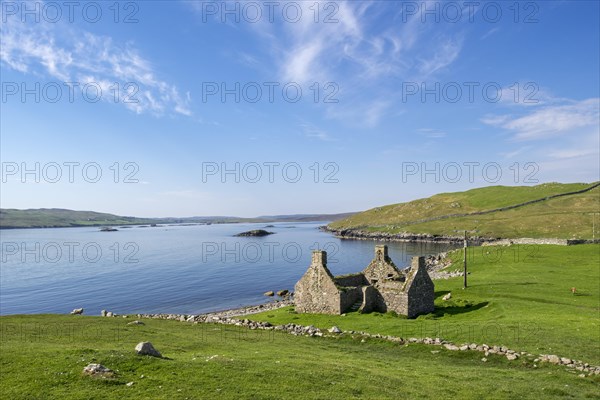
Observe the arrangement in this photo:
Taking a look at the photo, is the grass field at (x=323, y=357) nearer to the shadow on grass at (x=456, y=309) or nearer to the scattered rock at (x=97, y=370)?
the shadow on grass at (x=456, y=309)

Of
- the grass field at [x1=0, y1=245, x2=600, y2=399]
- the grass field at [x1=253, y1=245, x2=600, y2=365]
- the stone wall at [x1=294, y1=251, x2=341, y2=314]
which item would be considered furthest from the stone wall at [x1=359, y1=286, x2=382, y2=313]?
the stone wall at [x1=294, y1=251, x2=341, y2=314]

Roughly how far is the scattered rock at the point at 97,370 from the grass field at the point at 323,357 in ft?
1.08

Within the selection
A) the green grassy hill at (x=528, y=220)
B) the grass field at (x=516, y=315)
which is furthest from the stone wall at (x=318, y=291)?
the green grassy hill at (x=528, y=220)

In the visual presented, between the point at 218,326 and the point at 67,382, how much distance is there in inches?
815

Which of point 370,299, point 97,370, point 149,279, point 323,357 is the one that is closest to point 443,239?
point 149,279

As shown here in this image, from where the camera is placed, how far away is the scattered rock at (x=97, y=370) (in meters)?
15.5

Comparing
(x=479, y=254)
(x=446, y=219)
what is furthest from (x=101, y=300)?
(x=446, y=219)

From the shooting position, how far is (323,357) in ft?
74.9

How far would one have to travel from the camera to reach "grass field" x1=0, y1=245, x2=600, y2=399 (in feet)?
50.3

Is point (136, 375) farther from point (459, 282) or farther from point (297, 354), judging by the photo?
point (459, 282)

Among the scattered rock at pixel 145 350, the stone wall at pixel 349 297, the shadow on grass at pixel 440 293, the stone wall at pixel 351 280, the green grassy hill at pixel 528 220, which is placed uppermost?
the green grassy hill at pixel 528 220

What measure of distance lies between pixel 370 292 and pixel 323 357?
17.7 meters

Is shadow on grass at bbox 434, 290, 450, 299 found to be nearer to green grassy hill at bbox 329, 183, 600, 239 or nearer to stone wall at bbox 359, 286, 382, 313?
stone wall at bbox 359, 286, 382, 313

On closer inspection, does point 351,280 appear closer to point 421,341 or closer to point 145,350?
point 421,341
